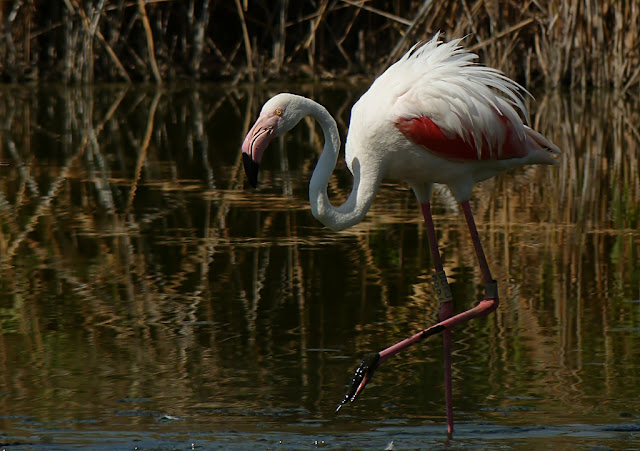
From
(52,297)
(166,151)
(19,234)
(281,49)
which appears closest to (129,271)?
(52,297)

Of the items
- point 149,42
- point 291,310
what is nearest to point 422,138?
point 291,310

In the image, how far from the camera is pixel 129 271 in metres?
6.89

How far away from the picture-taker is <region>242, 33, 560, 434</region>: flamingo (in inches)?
198

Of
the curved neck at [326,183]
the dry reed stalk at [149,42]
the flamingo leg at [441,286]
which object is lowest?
the flamingo leg at [441,286]

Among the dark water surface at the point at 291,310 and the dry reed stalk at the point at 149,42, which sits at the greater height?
the dry reed stalk at the point at 149,42

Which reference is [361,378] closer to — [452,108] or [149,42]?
[452,108]

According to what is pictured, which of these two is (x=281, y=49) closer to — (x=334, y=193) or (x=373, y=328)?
(x=334, y=193)

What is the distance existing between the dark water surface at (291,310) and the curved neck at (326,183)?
0.68m

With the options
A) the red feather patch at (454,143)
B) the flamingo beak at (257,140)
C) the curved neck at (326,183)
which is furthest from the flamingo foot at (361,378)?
the red feather patch at (454,143)

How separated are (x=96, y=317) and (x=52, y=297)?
0.48 meters

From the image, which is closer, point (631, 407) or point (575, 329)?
point (631, 407)

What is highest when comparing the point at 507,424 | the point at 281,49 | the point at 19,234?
the point at 281,49

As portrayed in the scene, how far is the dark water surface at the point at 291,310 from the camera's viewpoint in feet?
15.0

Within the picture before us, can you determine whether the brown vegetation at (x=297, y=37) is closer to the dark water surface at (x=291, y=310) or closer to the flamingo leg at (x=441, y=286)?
the dark water surface at (x=291, y=310)
